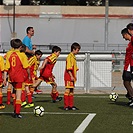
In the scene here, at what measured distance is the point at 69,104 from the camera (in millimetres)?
14078

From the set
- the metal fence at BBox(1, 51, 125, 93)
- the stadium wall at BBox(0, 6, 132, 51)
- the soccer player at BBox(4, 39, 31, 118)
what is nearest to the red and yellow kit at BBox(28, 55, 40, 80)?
the metal fence at BBox(1, 51, 125, 93)

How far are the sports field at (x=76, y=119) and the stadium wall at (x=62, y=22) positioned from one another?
41954 millimetres

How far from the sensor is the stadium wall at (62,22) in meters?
57.8

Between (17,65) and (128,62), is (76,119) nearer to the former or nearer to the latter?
(17,65)

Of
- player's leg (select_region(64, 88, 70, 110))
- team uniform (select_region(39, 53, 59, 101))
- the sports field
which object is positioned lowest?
the sports field

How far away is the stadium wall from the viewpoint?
57844mm

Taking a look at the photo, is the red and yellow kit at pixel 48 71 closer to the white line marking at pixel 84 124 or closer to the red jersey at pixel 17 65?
the white line marking at pixel 84 124

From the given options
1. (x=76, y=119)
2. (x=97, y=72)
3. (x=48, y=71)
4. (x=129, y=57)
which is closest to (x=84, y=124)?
(x=76, y=119)

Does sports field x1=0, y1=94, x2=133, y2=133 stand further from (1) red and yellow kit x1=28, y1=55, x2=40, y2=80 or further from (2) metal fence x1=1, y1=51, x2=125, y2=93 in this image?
(2) metal fence x1=1, y1=51, x2=125, y2=93

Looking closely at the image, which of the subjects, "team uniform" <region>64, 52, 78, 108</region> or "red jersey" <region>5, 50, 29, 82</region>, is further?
"team uniform" <region>64, 52, 78, 108</region>

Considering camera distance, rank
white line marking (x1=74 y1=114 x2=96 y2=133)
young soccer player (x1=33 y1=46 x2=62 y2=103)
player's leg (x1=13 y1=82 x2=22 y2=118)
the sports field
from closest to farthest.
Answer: white line marking (x1=74 y1=114 x2=96 y2=133)
the sports field
player's leg (x1=13 y1=82 x2=22 y2=118)
young soccer player (x1=33 y1=46 x2=62 y2=103)

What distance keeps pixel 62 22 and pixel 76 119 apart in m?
47.0

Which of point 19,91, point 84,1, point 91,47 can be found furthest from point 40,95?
point 84,1

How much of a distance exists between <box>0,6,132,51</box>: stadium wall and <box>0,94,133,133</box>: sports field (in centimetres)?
4195
